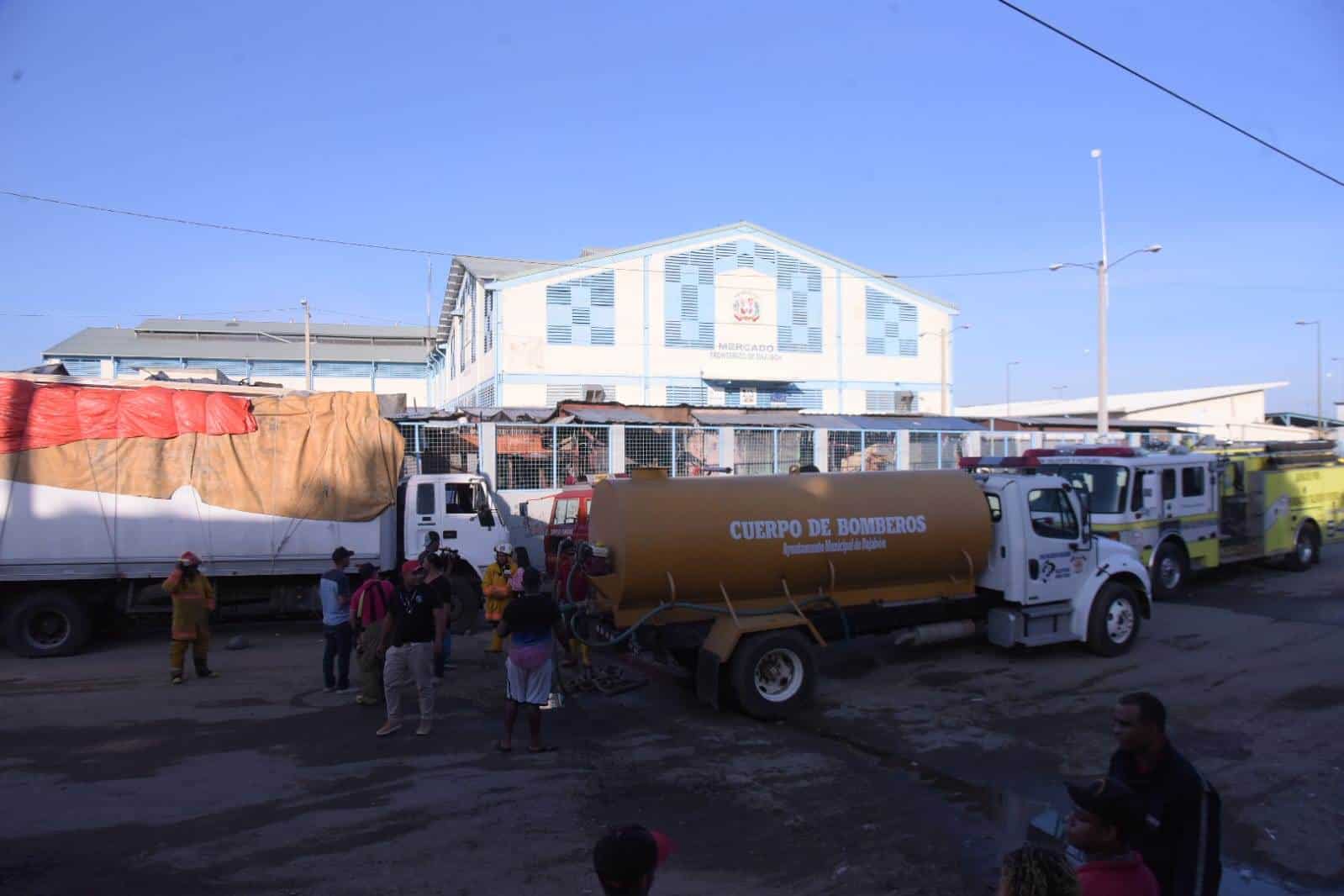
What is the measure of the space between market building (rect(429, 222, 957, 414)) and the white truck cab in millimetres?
26837

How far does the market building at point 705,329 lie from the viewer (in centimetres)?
3781

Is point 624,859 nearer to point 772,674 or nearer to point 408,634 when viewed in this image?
point 408,634

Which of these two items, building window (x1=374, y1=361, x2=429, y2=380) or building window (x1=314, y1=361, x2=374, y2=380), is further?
building window (x1=374, y1=361, x2=429, y2=380)

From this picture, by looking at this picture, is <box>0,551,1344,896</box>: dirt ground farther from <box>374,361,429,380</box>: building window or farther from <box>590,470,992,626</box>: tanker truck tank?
<box>374,361,429,380</box>: building window

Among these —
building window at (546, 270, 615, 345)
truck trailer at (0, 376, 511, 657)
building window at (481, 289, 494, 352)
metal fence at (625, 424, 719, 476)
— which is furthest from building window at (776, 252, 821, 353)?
truck trailer at (0, 376, 511, 657)

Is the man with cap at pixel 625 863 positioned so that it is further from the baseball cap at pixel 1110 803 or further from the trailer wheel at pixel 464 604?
the trailer wheel at pixel 464 604

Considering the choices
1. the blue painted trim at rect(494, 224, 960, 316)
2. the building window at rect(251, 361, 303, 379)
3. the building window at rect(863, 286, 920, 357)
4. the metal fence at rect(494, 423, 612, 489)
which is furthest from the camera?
the building window at rect(251, 361, 303, 379)

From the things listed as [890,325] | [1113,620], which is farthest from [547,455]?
[890,325]

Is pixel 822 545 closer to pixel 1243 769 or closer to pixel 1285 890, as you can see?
pixel 1243 769

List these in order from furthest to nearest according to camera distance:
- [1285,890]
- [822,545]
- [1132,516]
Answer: [1132,516] < [822,545] < [1285,890]

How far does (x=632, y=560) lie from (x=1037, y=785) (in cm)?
393

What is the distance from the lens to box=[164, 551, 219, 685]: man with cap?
10531 mm

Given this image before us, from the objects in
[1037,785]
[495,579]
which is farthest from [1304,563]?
[495,579]

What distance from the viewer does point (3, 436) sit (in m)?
12.5
